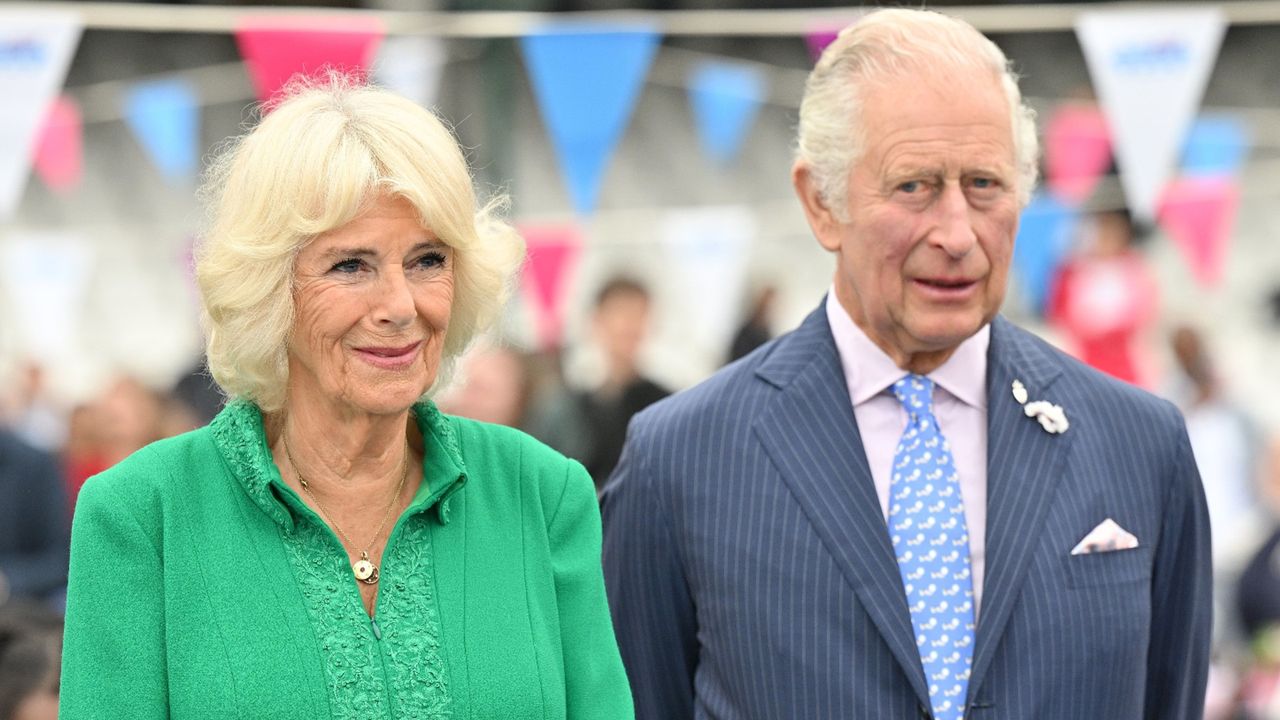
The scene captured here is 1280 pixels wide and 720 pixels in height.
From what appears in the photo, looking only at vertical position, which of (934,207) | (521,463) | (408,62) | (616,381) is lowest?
(521,463)

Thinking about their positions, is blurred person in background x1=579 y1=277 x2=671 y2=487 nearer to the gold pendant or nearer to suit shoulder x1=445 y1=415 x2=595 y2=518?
suit shoulder x1=445 y1=415 x2=595 y2=518

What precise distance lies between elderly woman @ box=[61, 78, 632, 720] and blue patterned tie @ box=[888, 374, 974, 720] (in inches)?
21.3

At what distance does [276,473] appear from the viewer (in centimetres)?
257

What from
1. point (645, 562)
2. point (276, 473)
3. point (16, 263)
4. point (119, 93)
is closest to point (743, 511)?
point (645, 562)

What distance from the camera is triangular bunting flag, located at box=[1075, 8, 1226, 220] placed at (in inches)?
273

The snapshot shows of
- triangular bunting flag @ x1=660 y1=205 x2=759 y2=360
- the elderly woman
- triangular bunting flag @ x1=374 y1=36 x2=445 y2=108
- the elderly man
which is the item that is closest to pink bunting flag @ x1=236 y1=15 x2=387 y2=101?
triangular bunting flag @ x1=374 y1=36 x2=445 y2=108

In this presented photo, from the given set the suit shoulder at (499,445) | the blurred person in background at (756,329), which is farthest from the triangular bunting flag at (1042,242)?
the suit shoulder at (499,445)

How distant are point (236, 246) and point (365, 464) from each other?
1.18 feet

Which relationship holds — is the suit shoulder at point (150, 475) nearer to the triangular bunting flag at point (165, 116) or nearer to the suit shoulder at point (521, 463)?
the suit shoulder at point (521, 463)

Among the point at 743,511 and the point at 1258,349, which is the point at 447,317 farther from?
the point at 1258,349

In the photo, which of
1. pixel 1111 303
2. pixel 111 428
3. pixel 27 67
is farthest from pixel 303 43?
pixel 1111 303

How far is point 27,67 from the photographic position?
6711mm

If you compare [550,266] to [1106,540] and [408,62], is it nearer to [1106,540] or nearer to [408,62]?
[408,62]

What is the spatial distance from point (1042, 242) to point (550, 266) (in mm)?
2786
